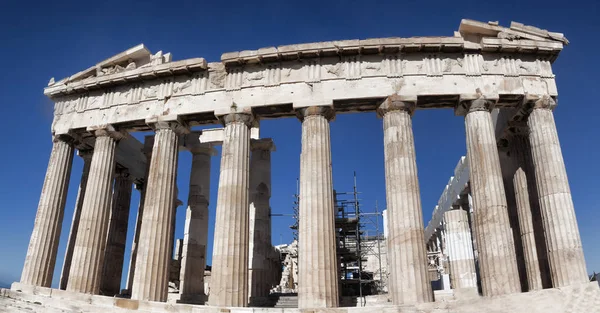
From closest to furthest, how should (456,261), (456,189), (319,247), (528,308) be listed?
(528,308), (319,247), (456,261), (456,189)

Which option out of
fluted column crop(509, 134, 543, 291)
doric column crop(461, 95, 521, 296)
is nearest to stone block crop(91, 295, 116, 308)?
doric column crop(461, 95, 521, 296)

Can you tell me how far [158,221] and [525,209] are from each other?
53.6ft

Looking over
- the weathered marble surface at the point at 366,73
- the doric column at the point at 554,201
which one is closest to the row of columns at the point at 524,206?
the doric column at the point at 554,201

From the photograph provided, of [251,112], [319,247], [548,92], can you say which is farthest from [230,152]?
[548,92]

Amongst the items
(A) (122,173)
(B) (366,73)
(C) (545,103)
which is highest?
(B) (366,73)

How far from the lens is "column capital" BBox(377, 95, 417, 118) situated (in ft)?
69.5

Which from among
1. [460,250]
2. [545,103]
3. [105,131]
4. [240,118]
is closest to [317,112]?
[240,118]

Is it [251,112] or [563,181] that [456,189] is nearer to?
[563,181]

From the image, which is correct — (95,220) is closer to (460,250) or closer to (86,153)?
(86,153)

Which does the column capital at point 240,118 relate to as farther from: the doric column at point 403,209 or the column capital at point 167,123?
the doric column at point 403,209

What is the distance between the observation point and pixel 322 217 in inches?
770

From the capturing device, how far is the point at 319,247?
19.1 meters

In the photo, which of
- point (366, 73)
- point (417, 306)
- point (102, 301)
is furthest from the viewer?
point (366, 73)

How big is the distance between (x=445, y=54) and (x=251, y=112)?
29.7 feet
